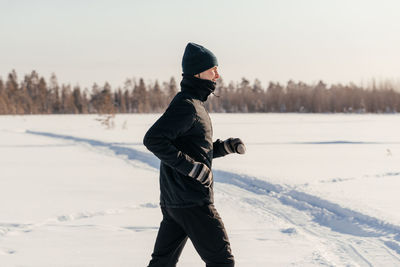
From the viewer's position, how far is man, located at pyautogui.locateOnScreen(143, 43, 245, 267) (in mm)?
2369

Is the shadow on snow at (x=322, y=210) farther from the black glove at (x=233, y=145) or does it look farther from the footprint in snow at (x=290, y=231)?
the black glove at (x=233, y=145)

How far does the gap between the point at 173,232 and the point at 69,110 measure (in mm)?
93862

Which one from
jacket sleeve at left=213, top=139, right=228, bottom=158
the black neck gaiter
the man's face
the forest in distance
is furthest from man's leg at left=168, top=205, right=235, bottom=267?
the forest in distance

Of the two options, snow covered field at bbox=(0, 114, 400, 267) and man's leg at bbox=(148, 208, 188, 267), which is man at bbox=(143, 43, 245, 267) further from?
snow covered field at bbox=(0, 114, 400, 267)

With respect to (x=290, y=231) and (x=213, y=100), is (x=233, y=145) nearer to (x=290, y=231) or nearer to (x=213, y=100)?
(x=290, y=231)

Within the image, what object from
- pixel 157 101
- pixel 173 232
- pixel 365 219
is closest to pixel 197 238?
pixel 173 232

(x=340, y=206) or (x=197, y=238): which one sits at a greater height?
(x=197, y=238)

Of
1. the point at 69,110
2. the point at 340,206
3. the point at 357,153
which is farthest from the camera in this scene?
the point at 69,110

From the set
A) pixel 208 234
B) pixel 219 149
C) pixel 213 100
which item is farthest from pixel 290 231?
pixel 213 100

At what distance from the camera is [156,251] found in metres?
2.65

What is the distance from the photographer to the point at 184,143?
2.47 meters

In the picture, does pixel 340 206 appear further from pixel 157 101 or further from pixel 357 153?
pixel 157 101

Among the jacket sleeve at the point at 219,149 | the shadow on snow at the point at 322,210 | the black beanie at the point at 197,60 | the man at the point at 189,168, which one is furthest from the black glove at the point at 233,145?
the shadow on snow at the point at 322,210

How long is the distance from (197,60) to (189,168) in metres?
0.61
